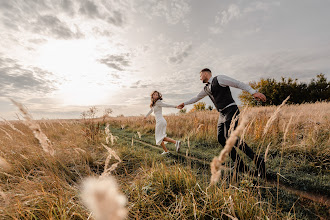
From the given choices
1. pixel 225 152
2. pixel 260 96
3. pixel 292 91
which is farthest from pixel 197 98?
pixel 292 91

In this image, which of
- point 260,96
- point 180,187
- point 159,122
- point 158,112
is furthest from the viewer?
point 158,112

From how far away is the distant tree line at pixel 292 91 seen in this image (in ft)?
98.7

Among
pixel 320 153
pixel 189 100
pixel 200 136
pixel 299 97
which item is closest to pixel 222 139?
pixel 189 100

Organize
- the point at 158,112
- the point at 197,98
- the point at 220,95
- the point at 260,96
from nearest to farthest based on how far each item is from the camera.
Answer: the point at 260,96 → the point at 220,95 → the point at 197,98 → the point at 158,112

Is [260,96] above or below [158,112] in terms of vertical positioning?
above

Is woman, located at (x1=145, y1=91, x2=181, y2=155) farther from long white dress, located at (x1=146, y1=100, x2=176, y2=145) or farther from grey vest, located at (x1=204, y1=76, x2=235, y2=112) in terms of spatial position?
grey vest, located at (x1=204, y1=76, x2=235, y2=112)

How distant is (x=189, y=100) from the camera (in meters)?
5.58

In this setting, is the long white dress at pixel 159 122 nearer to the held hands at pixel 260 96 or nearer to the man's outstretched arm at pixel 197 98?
the man's outstretched arm at pixel 197 98

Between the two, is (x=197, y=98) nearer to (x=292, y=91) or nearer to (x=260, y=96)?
(x=260, y=96)

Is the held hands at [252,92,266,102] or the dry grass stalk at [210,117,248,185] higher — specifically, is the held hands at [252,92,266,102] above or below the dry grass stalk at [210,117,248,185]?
above

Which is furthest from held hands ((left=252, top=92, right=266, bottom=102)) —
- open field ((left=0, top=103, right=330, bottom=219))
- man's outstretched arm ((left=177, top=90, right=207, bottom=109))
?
man's outstretched arm ((left=177, top=90, right=207, bottom=109))

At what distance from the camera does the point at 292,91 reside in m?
30.4

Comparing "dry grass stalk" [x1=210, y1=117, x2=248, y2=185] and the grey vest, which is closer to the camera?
"dry grass stalk" [x1=210, y1=117, x2=248, y2=185]

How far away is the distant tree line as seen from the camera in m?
30.1
